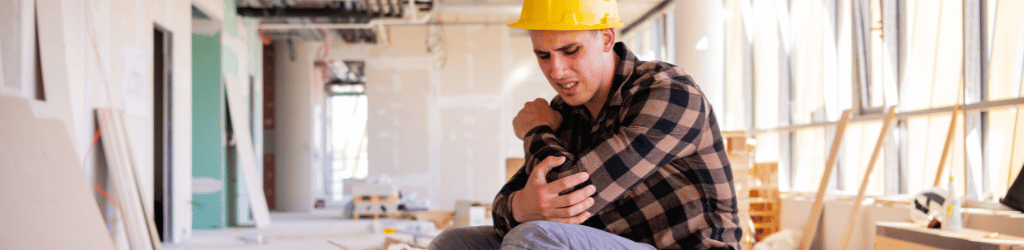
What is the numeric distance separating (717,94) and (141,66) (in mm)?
4573

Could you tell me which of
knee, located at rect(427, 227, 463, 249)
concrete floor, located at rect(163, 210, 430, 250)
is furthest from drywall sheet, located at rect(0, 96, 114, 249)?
knee, located at rect(427, 227, 463, 249)

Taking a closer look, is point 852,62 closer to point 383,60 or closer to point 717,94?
point 717,94

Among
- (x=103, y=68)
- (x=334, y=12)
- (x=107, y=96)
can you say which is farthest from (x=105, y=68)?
(x=334, y=12)

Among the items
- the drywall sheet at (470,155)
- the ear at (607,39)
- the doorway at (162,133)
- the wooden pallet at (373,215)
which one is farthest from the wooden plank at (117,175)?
the drywall sheet at (470,155)

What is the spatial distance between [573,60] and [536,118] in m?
0.18

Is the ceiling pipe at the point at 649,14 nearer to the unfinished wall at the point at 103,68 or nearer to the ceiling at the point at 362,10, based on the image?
the ceiling at the point at 362,10

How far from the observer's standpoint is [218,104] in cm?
760

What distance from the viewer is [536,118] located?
59.4 inches

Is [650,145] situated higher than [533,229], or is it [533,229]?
[650,145]

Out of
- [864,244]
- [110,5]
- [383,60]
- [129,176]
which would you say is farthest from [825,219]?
[383,60]

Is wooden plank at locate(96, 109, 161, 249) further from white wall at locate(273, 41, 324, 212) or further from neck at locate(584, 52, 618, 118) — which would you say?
white wall at locate(273, 41, 324, 212)

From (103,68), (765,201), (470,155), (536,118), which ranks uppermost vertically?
(103,68)

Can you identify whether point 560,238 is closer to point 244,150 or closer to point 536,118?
point 536,118

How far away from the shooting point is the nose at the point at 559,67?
136cm
